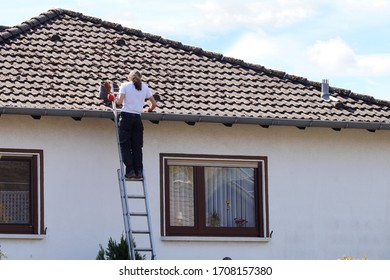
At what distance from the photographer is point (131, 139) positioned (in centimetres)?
2159

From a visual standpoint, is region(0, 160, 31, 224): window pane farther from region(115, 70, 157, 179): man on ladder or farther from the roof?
region(115, 70, 157, 179): man on ladder

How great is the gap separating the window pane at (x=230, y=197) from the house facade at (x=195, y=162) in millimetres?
17

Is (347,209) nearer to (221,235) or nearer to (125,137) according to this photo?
(221,235)

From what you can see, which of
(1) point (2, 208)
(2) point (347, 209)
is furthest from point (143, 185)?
(2) point (347, 209)

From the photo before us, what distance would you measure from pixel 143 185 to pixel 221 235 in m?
1.98

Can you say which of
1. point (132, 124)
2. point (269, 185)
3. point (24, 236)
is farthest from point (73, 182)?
point (269, 185)

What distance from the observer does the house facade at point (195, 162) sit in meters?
22.0

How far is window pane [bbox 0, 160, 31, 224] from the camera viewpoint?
21953 mm

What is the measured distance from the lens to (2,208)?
2194 cm

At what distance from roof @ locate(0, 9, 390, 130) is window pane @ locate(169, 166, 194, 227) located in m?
1.05

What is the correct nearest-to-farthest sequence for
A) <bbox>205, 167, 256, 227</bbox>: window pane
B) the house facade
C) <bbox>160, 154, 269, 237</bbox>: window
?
1. the house facade
2. <bbox>160, 154, 269, 237</bbox>: window
3. <bbox>205, 167, 256, 227</bbox>: window pane

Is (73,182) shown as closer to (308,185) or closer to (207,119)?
(207,119)

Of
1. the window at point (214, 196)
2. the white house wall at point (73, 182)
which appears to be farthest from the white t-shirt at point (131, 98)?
the window at point (214, 196)

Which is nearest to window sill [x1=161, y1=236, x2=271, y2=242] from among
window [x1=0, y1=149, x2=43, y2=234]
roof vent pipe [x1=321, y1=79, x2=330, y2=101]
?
window [x1=0, y1=149, x2=43, y2=234]
